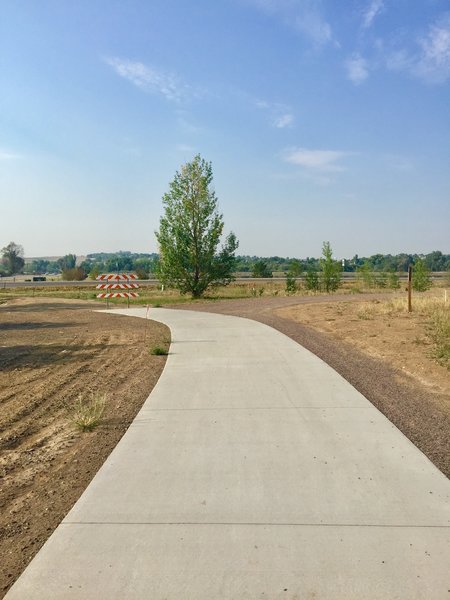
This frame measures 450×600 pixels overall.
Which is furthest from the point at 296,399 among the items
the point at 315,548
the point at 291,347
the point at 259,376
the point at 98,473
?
the point at 291,347

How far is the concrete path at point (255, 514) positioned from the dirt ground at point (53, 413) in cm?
26

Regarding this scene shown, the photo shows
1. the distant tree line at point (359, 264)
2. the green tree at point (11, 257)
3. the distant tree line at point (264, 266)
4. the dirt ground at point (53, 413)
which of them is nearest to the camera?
the dirt ground at point (53, 413)

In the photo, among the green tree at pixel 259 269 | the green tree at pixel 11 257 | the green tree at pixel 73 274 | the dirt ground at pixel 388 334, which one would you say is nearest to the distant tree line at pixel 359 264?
the green tree at pixel 259 269

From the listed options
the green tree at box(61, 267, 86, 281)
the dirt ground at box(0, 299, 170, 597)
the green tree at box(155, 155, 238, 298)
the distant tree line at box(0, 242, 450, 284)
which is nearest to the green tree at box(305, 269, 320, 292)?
the distant tree line at box(0, 242, 450, 284)

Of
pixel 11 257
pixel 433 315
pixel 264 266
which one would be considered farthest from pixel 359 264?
pixel 433 315

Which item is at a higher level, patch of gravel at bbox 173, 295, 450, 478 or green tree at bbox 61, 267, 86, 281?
green tree at bbox 61, 267, 86, 281

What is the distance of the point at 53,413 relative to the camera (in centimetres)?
725

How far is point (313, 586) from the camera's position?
317 centimetres

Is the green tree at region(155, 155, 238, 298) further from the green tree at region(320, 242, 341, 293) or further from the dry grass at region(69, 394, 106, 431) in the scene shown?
the dry grass at region(69, 394, 106, 431)

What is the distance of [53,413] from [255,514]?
413cm

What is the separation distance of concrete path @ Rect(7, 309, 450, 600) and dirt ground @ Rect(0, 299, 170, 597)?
0.26 metres

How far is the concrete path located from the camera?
127 inches

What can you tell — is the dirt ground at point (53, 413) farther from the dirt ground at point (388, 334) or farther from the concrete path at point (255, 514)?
the dirt ground at point (388, 334)

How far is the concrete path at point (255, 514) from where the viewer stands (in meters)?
3.21
